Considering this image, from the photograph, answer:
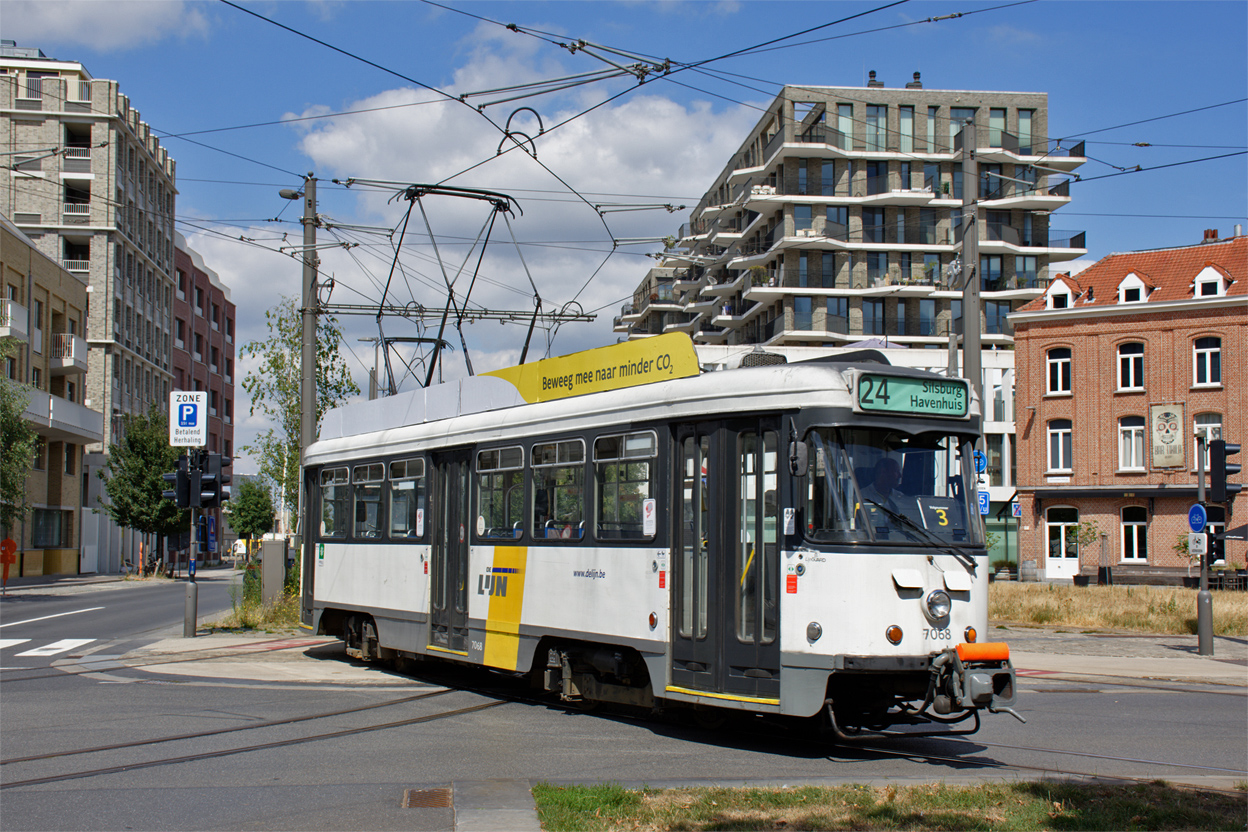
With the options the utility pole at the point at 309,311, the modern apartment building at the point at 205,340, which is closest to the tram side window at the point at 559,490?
the utility pole at the point at 309,311

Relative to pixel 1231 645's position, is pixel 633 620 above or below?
above

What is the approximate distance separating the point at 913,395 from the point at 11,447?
33.7 meters

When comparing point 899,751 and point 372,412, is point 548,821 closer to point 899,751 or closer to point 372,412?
point 899,751

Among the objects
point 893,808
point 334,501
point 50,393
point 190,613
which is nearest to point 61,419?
point 50,393

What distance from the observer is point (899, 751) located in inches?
369

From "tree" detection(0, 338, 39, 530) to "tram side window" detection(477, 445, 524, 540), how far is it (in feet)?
92.0

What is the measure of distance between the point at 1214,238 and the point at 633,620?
50063 mm

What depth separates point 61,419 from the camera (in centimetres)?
4944

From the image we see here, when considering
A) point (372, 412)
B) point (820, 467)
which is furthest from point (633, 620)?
point (372, 412)

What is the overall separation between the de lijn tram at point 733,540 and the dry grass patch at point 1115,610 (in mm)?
14401

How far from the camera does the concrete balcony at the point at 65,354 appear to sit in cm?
5366

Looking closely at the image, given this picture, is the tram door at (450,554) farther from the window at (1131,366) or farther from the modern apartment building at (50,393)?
the window at (1131,366)

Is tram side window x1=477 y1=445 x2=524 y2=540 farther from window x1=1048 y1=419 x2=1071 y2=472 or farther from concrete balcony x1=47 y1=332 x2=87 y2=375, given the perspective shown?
concrete balcony x1=47 y1=332 x2=87 y2=375

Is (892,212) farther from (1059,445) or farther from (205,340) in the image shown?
(205,340)
